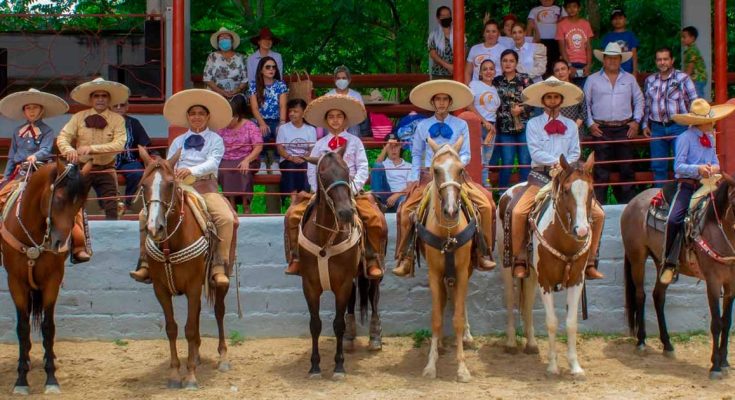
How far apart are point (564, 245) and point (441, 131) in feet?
6.07

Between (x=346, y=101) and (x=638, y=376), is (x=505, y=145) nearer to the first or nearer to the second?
(x=346, y=101)

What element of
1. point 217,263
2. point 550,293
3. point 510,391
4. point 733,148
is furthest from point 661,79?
point 217,263

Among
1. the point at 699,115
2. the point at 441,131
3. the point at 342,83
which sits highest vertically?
the point at 342,83

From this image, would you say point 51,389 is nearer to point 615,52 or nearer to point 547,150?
point 547,150

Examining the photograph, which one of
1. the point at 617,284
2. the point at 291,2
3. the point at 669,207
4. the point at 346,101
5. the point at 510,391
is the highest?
Result: the point at 291,2

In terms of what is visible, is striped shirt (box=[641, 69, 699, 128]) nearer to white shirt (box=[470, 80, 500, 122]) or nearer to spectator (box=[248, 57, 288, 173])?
white shirt (box=[470, 80, 500, 122])

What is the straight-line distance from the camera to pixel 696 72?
50.9 ft

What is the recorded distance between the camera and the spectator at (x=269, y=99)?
1465 centimetres

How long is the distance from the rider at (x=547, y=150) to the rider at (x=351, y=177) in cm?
139

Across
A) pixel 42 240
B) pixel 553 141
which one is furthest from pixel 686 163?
pixel 42 240

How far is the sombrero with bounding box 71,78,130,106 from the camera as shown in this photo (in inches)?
496

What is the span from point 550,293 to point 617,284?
2.14 m

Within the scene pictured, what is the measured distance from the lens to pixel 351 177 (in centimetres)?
1151

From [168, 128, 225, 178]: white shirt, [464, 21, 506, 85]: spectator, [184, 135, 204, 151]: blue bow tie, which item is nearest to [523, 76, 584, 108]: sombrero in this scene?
[464, 21, 506, 85]: spectator
